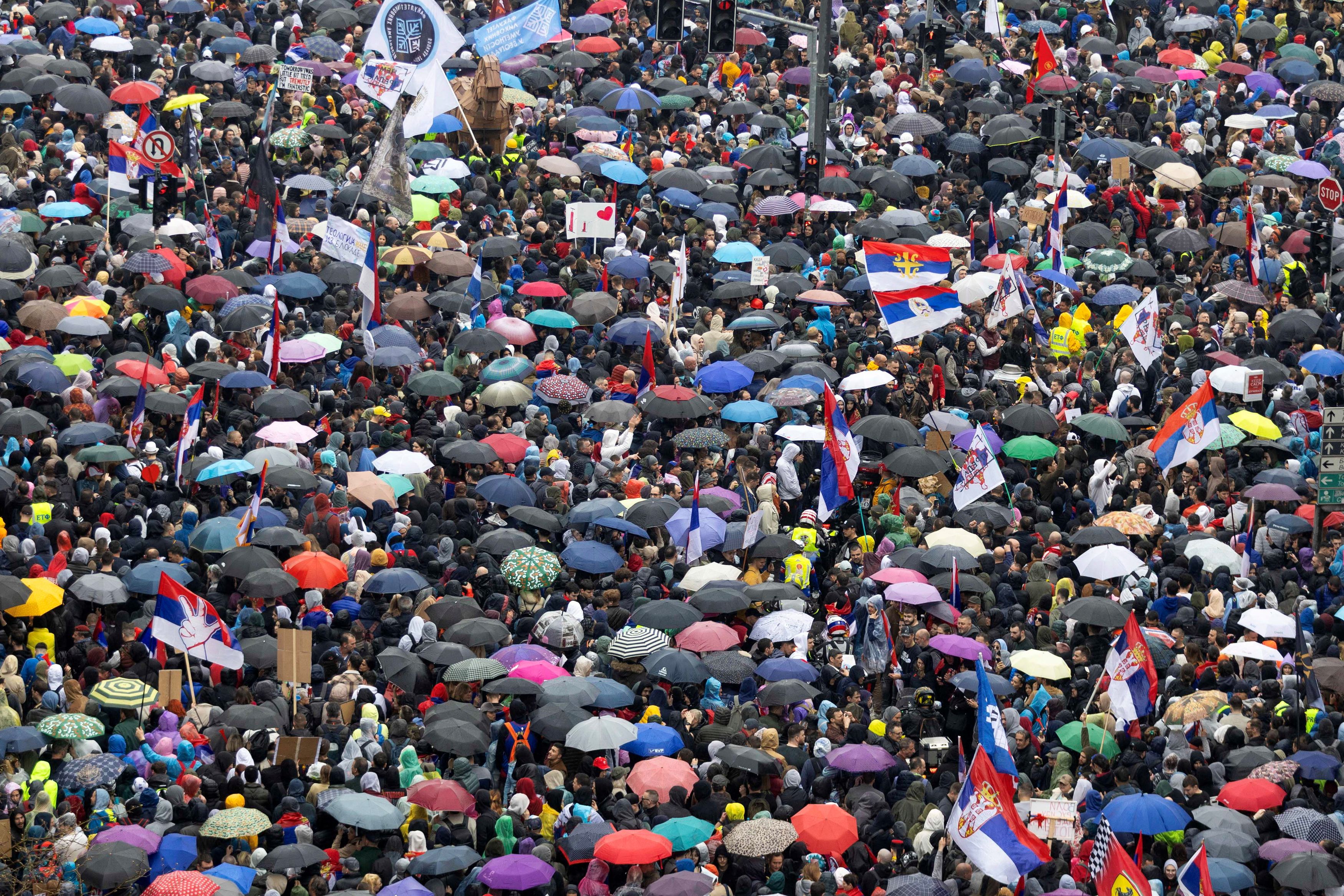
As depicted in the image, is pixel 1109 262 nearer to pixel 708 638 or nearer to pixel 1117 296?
pixel 1117 296

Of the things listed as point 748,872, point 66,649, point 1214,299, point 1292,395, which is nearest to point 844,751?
point 748,872

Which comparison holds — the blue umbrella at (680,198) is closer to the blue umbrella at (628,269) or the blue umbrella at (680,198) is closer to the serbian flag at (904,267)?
the blue umbrella at (628,269)

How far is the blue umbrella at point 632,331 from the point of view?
3097 centimetres

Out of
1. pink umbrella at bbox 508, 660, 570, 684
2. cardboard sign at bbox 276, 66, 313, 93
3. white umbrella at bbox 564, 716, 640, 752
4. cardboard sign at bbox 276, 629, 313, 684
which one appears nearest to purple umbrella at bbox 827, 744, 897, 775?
white umbrella at bbox 564, 716, 640, 752

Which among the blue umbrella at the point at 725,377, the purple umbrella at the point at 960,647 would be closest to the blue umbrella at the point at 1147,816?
the purple umbrella at the point at 960,647

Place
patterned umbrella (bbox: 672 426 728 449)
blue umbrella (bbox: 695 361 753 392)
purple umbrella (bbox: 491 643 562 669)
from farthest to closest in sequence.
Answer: blue umbrella (bbox: 695 361 753 392)
patterned umbrella (bbox: 672 426 728 449)
purple umbrella (bbox: 491 643 562 669)

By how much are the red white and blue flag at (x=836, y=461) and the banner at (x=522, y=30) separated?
41.0ft

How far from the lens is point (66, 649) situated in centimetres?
2394

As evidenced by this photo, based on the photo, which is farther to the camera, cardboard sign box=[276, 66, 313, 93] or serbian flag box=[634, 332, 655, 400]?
cardboard sign box=[276, 66, 313, 93]

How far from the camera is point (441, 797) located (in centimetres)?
2072

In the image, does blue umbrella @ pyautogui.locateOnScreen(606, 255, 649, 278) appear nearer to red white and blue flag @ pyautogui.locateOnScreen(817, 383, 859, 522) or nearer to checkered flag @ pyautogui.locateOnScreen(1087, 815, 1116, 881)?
red white and blue flag @ pyautogui.locateOnScreen(817, 383, 859, 522)

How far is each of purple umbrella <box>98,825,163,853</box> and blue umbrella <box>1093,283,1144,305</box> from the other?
54.7 feet

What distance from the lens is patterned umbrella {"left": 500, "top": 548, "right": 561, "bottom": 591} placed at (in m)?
25.0

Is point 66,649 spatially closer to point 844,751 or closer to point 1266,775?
point 844,751
